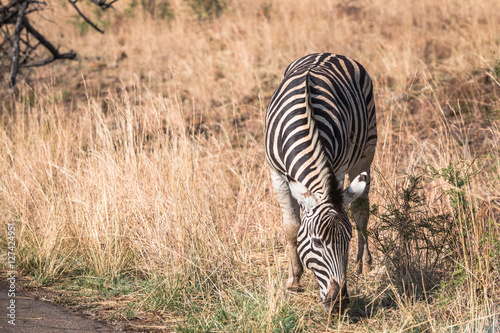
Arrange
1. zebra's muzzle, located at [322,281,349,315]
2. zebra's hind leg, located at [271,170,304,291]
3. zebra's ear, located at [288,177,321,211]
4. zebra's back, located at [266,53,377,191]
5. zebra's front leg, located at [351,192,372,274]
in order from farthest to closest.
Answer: zebra's front leg, located at [351,192,372,274], zebra's hind leg, located at [271,170,304,291], zebra's back, located at [266,53,377,191], zebra's ear, located at [288,177,321,211], zebra's muzzle, located at [322,281,349,315]

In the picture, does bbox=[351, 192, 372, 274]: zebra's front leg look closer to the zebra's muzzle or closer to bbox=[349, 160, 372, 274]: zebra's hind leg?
bbox=[349, 160, 372, 274]: zebra's hind leg

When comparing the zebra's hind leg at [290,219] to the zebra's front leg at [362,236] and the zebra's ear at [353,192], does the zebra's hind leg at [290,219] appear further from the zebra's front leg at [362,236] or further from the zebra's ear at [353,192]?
the zebra's ear at [353,192]

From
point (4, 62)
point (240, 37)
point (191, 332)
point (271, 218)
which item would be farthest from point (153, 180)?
point (240, 37)

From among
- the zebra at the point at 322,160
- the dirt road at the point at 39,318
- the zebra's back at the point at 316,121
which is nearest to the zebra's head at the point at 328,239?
the zebra at the point at 322,160

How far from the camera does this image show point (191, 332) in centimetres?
332

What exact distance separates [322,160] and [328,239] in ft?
1.69

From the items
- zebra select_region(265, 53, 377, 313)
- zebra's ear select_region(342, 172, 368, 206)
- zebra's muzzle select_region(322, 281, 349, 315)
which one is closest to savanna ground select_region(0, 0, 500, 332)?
zebra's muzzle select_region(322, 281, 349, 315)

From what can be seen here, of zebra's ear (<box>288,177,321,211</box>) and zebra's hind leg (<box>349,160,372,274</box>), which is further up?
zebra's ear (<box>288,177,321,211</box>)

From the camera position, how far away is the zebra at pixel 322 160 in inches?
122

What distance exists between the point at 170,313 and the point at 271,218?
1.54 metres

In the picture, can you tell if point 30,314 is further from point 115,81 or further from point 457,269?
point 115,81

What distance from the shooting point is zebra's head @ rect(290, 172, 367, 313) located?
306 centimetres

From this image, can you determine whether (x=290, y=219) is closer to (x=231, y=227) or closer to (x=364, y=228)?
(x=364, y=228)

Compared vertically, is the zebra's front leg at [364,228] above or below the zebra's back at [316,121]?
below
